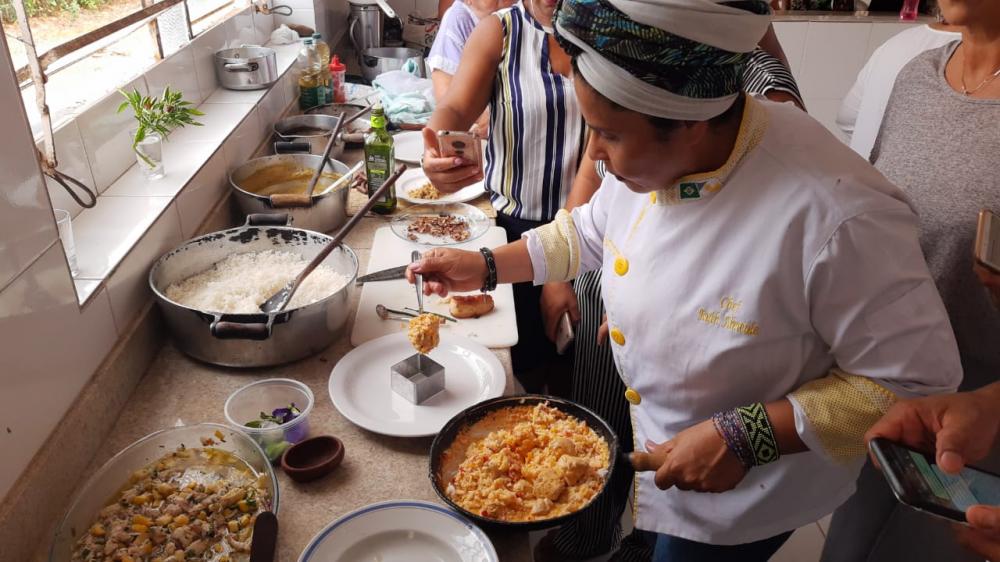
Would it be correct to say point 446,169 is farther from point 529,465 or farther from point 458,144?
point 529,465

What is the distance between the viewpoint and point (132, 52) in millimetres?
1961

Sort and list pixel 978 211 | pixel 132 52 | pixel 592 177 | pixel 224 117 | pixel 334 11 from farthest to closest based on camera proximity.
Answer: pixel 334 11
pixel 224 117
pixel 132 52
pixel 592 177
pixel 978 211

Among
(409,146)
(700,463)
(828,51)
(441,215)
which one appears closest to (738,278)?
(700,463)

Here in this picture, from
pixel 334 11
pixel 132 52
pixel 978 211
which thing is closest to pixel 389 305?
pixel 132 52

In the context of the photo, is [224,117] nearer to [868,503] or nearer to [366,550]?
[366,550]

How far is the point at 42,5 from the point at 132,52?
0.45 metres

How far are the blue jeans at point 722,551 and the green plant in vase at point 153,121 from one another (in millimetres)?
1428

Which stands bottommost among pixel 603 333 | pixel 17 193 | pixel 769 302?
pixel 603 333

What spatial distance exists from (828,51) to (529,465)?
13.7 feet

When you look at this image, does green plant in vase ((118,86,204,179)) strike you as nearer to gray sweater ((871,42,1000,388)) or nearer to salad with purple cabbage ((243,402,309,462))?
salad with purple cabbage ((243,402,309,462))

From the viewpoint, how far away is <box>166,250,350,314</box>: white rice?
1.45 metres

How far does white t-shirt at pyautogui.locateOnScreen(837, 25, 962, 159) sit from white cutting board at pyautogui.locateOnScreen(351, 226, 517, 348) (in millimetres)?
984

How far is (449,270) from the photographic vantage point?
1446 mm

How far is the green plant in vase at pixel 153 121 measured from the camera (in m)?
1.65
